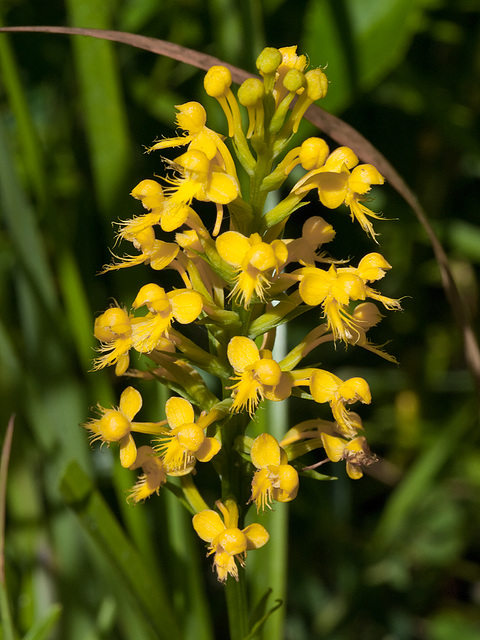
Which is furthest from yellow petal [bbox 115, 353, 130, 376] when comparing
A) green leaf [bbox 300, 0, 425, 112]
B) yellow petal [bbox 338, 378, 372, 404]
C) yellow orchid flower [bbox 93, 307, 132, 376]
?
green leaf [bbox 300, 0, 425, 112]

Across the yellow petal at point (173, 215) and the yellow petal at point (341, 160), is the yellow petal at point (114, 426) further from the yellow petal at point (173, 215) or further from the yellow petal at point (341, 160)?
the yellow petal at point (341, 160)

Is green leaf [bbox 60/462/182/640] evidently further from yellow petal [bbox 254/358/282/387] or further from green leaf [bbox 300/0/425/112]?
green leaf [bbox 300/0/425/112]

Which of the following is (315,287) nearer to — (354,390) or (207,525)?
(354,390)

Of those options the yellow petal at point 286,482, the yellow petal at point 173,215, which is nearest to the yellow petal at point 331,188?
the yellow petal at point 173,215

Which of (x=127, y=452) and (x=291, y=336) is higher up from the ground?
(x=127, y=452)

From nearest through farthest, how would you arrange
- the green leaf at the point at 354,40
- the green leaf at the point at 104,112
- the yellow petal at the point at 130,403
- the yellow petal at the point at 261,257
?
the yellow petal at the point at 261,257, the yellow petal at the point at 130,403, the green leaf at the point at 104,112, the green leaf at the point at 354,40

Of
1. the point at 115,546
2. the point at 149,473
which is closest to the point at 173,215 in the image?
the point at 149,473

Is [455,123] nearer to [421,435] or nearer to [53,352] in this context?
[421,435]

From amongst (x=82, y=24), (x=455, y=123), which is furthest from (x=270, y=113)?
(x=455, y=123)
